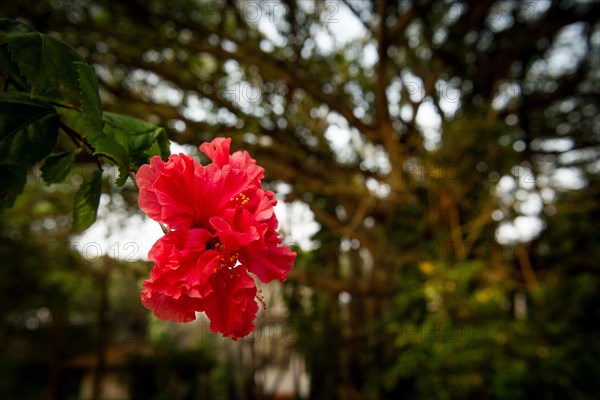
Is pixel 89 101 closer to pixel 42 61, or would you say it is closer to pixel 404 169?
pixel 42 61

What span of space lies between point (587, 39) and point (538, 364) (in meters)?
4.24

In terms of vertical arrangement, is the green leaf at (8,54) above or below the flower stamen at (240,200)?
above

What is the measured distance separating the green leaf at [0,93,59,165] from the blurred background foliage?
2.60 meters

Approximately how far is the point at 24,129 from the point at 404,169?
12.7ft

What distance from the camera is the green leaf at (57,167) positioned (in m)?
0.81

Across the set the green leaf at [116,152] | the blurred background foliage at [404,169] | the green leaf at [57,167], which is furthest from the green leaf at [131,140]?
the blurred background foliage at [404,169]

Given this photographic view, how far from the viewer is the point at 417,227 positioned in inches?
176

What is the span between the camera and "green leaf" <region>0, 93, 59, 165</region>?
698mm

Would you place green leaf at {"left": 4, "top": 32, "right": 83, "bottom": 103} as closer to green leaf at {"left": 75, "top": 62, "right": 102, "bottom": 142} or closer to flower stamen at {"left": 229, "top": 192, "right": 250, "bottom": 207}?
green leaf at {"left": 75, "top": 62, "right": 102, "bottom": 142}

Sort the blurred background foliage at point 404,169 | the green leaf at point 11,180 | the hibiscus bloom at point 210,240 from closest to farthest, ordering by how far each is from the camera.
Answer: the hibiscus bloom at point 210,240 → the green leaf at point 11,180 → the blurred background foliage at point 404,169

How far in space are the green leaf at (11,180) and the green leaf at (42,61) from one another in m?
0.14

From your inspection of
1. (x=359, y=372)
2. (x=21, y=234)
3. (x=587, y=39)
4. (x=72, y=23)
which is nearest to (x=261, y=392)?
(x=359, y=372)

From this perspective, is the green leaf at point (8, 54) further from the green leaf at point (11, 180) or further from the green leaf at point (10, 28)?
the green leaf at point (11, 180)

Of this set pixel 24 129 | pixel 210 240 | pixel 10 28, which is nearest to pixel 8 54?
pixel 10 28
